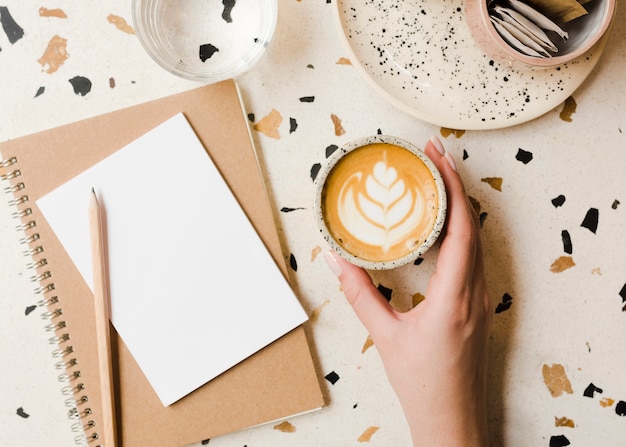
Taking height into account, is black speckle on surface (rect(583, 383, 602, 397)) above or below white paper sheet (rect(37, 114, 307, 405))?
below

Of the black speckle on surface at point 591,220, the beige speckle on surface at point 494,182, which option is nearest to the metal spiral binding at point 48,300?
the beige speckle on surface at point 494,182

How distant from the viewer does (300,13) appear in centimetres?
69

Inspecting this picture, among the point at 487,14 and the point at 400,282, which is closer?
the point at 487,14

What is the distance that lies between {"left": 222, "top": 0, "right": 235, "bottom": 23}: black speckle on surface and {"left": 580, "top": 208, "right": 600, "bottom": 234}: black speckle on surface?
22.0 inches

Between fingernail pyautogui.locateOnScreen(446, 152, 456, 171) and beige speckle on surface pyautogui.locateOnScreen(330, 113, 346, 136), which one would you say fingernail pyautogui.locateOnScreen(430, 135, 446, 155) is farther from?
beige speckle on surface pyautogui.locateOnScreen(330, 113, 346, 136)

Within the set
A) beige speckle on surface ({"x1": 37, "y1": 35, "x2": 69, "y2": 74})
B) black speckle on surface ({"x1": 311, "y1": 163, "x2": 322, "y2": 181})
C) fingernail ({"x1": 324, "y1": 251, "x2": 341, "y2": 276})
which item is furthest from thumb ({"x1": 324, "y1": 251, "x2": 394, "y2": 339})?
beige speckle on surface ({"x1": 37, "y1": 35, "x2": 69, "y2": 74})

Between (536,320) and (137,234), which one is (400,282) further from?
(137,234)

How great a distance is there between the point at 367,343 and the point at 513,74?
0.41 meters

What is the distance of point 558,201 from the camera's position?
72 centimetres

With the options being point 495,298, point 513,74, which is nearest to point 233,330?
point 495,298

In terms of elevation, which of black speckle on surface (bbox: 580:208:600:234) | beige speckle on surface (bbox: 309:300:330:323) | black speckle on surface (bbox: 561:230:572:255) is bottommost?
beige speckle on surface (bbox: 309:300:330:323)

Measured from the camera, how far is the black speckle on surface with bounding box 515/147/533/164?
712 millimetres

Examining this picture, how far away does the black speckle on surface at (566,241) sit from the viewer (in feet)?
2.37

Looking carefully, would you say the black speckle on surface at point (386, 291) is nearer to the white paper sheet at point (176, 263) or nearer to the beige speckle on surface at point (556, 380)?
the white paper sheet at point (176, 263)
